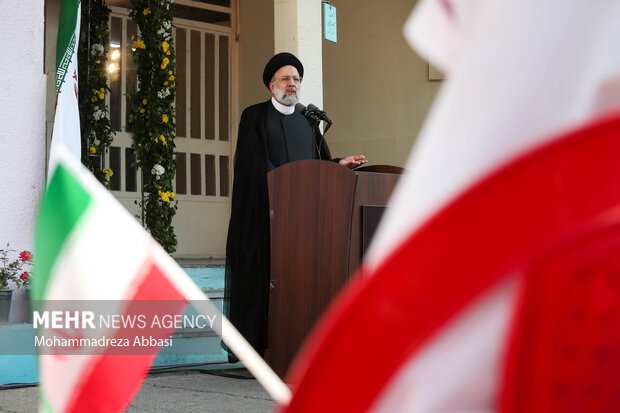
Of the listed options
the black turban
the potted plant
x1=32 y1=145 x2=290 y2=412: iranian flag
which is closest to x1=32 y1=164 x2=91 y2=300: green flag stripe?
x1=32 y1=145 x2=290 y2=412: iranian flag

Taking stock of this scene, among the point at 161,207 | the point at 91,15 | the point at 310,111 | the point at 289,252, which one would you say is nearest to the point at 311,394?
the point at 289,252

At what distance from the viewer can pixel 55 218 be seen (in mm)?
1562

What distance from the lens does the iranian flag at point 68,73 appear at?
478cm

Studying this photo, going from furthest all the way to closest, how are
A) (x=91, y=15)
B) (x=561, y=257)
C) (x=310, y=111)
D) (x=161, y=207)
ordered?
(x=91, y=15) < (x=161, y=207) < (x=310, y=111) < (x=561, y=257)

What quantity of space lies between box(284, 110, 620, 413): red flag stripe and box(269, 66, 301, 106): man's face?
5.32 meters

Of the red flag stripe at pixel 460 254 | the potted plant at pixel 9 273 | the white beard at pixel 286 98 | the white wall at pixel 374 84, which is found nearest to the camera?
the red flag stripe at pixel 460 254

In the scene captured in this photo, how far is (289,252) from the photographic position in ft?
15.1

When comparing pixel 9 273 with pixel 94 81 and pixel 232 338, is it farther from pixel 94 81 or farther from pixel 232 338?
pixel 232 338

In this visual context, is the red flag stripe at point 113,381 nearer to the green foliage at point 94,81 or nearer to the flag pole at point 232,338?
the flag pole at point 232,338

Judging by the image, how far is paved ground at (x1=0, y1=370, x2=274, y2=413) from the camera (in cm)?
427

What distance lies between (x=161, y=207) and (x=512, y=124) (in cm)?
713

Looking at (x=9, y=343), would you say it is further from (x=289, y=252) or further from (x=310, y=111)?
(x=310, y=111)

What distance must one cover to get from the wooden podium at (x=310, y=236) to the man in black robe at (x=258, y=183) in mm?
587

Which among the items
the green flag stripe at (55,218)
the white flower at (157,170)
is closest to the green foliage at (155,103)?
the white flower at (157,170)
